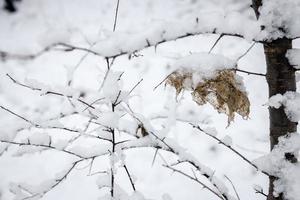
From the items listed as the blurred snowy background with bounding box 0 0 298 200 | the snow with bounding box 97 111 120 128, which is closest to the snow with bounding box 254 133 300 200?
the blurred snowy background with bounding box 0 0 298 200

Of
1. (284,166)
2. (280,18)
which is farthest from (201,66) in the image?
(284,166)

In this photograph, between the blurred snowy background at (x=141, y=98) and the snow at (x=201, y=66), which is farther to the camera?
the blurred snowy background at (x=141, y=98)

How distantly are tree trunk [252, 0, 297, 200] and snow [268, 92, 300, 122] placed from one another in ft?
0.12

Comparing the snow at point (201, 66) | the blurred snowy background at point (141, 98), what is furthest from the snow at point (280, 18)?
the blurred snowy background at point (141, 98)

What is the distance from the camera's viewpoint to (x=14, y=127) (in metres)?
1.64

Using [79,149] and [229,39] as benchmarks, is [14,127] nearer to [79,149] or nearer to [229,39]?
[79,149]

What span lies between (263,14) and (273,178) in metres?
0.74

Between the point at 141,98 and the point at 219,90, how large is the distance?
9.86 feet

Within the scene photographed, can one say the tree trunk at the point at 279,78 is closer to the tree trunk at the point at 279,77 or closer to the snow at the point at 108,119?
the tree trunk at the point at 279,77

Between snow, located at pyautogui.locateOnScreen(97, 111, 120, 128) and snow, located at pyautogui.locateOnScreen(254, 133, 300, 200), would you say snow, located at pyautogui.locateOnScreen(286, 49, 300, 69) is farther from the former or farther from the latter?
snow, located at pyautogui.locateOnScreen(97, 111, 120, 128)

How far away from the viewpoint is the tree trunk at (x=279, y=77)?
131 cm

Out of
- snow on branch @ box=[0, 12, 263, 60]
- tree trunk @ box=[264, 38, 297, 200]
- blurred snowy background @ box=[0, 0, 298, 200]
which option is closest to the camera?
snow on branch @ box=[0, 12, 263, 60]

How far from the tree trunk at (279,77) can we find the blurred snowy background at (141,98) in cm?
40

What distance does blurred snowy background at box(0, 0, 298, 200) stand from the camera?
3.34m
